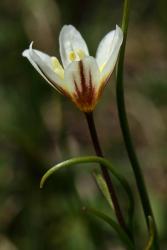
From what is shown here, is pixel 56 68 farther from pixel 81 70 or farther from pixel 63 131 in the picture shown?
pixel 63 131

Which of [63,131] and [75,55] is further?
[63,131]

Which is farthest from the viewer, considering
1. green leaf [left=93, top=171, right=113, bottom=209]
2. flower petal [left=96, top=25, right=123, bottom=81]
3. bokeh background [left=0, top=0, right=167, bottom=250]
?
bokeh background [left=0, top=0, right=167, bottom=250]

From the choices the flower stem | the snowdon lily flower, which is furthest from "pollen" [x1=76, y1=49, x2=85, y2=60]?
the flower stem

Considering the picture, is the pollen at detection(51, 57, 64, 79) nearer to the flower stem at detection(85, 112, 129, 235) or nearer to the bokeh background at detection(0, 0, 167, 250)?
the flower stem at detection(85, 112, 129, 235)

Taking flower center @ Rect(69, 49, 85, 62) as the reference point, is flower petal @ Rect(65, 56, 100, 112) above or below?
below

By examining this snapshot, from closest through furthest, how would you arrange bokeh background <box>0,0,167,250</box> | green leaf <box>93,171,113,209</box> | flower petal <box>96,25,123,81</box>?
flower petal <box>96,25,123,81</box> < green leaf <box>93,171,113,209</box> < bokeh background <box>0,0,167,250</box>

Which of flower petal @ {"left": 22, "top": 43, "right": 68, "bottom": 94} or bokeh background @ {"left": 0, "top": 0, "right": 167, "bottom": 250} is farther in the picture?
bokeh background @ {"left": 0, "top": 0, "right": 167, "bottom": 250}

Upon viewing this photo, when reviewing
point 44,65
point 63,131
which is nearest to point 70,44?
point 44,65

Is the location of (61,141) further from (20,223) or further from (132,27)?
(132,27)

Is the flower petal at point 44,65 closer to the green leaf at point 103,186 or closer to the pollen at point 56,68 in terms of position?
the pollen at point 56,68
